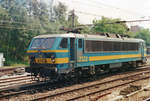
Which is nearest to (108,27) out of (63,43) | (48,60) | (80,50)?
(80,50)

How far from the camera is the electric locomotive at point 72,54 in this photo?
1078cm

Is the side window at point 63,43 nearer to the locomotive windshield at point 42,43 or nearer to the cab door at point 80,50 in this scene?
the locomotive windshield at point 42,43

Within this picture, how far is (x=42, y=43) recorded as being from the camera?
11.5 m

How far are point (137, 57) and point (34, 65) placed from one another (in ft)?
38.1

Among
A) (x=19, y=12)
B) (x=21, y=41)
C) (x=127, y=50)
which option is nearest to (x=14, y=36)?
(x=21, y=41)

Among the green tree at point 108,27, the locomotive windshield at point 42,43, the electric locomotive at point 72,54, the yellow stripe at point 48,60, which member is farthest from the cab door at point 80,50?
the green tree at point 108,27

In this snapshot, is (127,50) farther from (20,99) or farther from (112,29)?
(112,29)

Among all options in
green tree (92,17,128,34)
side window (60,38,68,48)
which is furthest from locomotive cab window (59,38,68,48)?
green tree (92,17,128,34)

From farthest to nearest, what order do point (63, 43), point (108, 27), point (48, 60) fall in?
point (108, 27)
point (63, 43)
point (48, 60)

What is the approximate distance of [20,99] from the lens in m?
8.91

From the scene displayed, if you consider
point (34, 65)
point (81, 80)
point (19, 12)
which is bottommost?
point (81, 80)

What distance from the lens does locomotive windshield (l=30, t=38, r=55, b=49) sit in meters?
11.1

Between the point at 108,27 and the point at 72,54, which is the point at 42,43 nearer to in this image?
the point at 72,54

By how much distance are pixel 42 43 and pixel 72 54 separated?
197cm
